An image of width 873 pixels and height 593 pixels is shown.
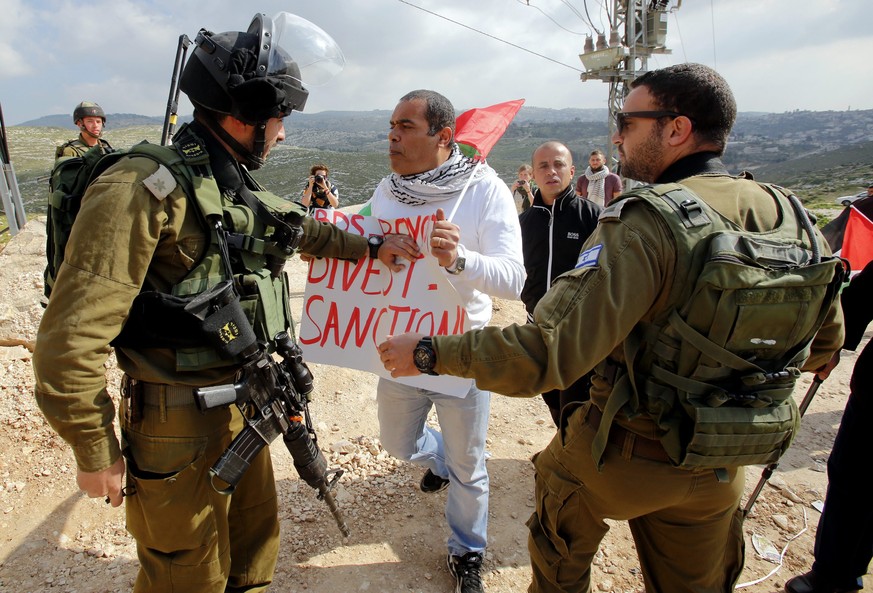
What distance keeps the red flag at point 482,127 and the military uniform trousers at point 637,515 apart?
169 cm

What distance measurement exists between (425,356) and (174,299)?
0.90m

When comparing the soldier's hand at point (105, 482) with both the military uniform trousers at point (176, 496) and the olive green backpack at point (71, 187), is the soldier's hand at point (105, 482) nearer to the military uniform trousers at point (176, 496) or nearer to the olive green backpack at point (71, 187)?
the military uniform trousers at point (176, 496)

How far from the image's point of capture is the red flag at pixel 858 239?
316cm

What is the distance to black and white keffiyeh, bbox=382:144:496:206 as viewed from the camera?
271 cm

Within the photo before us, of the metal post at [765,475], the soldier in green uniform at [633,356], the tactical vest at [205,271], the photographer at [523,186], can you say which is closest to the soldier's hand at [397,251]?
the tactical vest at [205,271]

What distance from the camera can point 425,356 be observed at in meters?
1.70

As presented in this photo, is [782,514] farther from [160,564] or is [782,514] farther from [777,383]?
[160,564]

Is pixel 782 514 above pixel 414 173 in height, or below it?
below

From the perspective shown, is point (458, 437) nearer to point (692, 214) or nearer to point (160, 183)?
point (692, 214)

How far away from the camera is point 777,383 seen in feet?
5.61

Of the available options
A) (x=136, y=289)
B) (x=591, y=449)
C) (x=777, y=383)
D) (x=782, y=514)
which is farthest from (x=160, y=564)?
(x=782, y=514)

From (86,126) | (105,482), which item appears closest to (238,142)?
(105,482)

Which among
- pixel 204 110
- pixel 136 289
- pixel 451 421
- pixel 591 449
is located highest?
pixel 204 110

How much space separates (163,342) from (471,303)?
1.49 m
